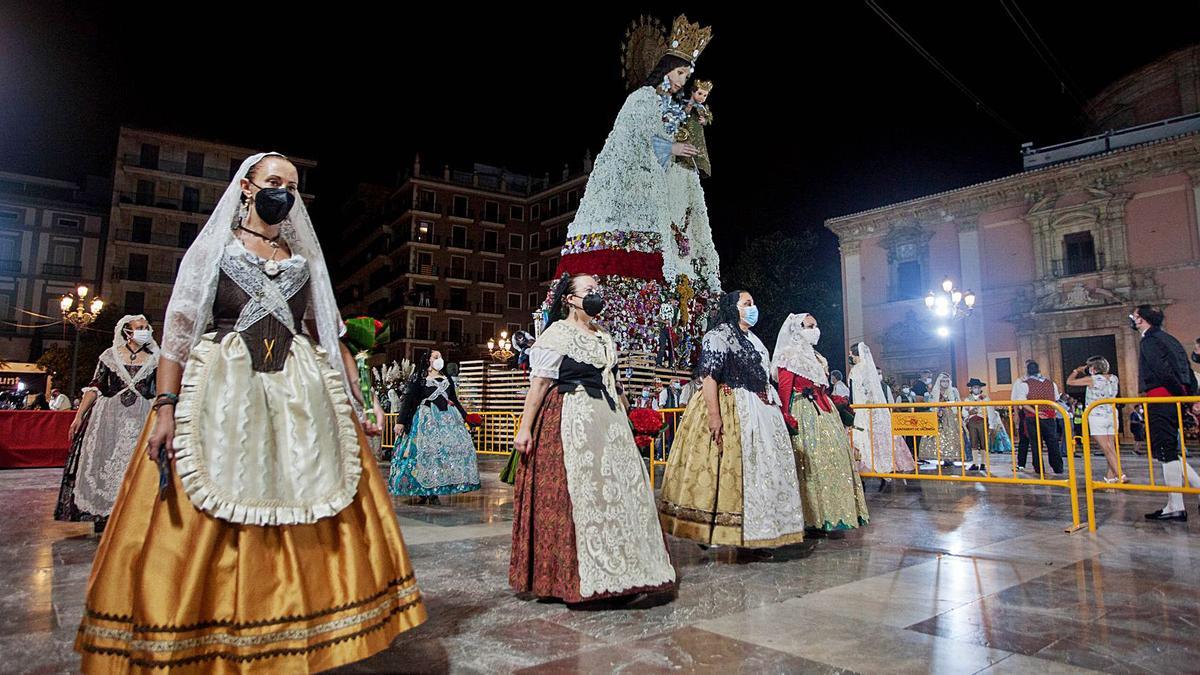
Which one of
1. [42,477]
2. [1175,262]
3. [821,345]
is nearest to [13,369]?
[42,477]

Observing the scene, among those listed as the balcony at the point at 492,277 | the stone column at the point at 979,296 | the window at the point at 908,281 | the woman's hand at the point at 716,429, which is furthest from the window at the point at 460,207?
the woman's hand at the point at 716,429

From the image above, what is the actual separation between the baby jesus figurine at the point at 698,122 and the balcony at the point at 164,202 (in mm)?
38955

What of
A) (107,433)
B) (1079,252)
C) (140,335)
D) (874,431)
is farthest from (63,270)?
(1079,252)

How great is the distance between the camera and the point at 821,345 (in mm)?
31016

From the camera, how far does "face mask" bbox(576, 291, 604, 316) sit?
390 cm

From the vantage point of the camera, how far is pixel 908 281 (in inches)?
1085

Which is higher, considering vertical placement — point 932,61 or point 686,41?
point 932,61

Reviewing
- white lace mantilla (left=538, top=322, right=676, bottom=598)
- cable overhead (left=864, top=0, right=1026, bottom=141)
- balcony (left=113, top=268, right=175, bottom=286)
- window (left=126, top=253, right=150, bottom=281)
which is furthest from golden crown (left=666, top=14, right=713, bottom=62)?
window (left=126, top=253, right=150, bottom=281)

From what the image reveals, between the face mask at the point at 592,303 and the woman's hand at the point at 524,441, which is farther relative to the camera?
the face mask at the point at 592,303

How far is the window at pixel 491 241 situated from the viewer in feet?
159

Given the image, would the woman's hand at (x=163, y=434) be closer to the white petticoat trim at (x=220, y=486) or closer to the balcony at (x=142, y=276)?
the white petticoat trim at (x=220, y=486)

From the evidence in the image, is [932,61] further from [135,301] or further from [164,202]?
[164,202]

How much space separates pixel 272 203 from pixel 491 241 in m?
46.6

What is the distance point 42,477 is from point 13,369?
105 feet
